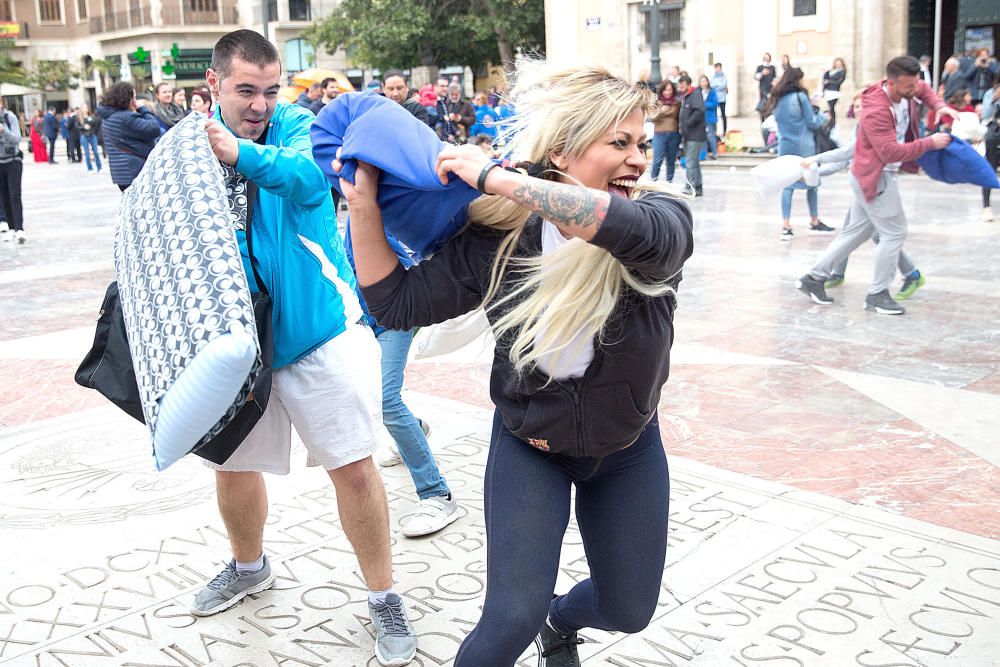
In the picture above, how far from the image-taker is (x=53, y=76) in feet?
178

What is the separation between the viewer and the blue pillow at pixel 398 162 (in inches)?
91.0

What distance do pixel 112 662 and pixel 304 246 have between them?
1.44 m

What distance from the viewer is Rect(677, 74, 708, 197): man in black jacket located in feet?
50.4

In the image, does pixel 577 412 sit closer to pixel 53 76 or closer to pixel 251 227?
pixel 251 227

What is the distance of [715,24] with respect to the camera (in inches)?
1196

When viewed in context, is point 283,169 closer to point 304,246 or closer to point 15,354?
point 304,246

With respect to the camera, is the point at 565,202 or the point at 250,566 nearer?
the point at 565,202

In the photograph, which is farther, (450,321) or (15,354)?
(15,354)

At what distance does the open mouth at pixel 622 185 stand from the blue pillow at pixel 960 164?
5791 millimetres

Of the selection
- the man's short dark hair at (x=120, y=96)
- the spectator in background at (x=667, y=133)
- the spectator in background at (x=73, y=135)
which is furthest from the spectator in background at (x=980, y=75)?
the spectator in background at (x=73, y=135)

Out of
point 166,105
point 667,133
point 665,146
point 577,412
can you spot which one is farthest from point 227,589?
point 665,146

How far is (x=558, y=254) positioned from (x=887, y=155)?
5769 millimetres

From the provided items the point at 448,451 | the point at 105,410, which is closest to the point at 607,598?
the point at 448,451

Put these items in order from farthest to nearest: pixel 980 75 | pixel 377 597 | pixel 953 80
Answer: pixel 980 75 < pixel 953 80 < pixel 377 597
